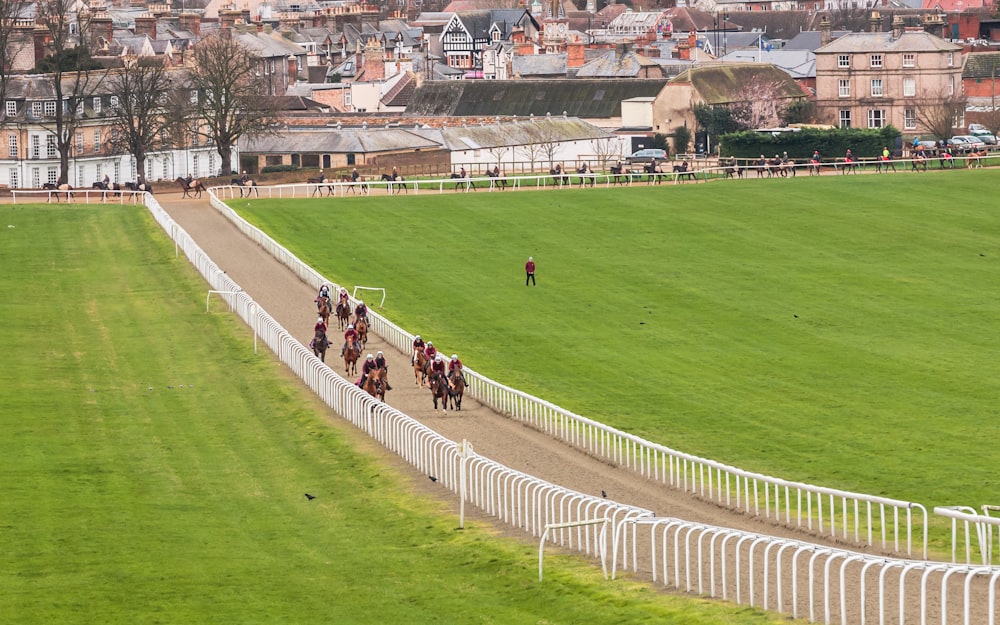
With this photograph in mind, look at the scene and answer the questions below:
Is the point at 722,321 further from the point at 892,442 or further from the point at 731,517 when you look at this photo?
the point at 731,517

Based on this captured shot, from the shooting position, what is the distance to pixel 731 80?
4887 inches

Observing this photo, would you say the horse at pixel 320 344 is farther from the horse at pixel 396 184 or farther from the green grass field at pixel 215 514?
the horse at pixel 396 184

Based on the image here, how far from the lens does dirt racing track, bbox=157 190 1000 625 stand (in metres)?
19.7

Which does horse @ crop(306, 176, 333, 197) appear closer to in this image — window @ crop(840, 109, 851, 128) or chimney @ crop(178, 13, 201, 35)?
window @ crop(840, 109, 851, 128)

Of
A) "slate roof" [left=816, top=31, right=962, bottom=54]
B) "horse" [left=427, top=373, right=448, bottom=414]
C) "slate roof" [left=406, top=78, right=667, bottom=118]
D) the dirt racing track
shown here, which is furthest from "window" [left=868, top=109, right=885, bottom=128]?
"horse" [left=427, top=373, right=448, bottom=414]

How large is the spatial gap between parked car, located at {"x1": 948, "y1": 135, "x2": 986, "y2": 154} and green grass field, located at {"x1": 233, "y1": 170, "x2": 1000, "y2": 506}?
13.8 meters

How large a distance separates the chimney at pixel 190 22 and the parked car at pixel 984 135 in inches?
2934

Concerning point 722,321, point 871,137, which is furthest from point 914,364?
point 871,137

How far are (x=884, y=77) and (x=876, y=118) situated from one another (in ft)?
8.74

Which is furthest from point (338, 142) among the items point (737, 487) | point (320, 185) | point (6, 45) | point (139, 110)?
point (737, 487)

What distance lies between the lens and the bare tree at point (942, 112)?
110 meters

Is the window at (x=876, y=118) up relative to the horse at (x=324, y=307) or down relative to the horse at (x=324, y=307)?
up

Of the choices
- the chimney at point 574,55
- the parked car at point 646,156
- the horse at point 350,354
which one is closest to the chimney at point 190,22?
the chimney at point 574,55

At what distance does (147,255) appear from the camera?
207 feet
